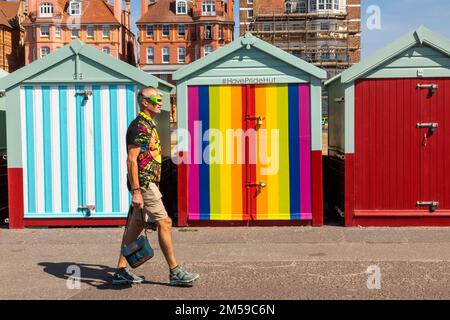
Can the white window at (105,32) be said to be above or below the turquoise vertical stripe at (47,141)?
above

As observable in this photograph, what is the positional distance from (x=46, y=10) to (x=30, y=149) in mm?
69683

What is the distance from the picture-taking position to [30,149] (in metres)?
9.38

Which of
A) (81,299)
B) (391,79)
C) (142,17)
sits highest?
(142,17)

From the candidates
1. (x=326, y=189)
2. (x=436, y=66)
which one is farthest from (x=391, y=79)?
(x=326, y=189)

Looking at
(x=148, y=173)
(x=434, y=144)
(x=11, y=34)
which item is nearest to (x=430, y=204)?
(x=434, y=144)

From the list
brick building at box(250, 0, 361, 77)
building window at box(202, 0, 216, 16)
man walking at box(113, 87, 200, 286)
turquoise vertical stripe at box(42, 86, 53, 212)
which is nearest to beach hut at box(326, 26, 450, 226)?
man walking at box(113, 87, 200, 286)

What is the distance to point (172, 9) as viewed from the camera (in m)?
76.5

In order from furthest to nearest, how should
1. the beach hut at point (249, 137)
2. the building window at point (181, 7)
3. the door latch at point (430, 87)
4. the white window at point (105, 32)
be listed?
the building window at point (181, 7) < the white window at point (105, 32) < the beach hut at point (249, 137) < the door latch at point (430, 87)

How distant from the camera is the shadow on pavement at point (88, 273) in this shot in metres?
6.16

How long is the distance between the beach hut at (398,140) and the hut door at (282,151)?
0.61m

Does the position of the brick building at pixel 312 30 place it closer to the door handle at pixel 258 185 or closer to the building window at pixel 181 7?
the building window at pixel 181 7

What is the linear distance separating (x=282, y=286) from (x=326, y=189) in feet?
16.4

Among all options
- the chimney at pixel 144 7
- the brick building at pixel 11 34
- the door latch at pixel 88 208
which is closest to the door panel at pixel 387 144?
the door latch at pixel 88 208

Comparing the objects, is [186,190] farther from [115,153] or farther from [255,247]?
[255,247]
